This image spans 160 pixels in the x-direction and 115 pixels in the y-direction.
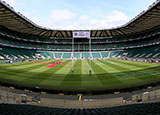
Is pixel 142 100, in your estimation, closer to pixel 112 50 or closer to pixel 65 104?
pixel 65 104

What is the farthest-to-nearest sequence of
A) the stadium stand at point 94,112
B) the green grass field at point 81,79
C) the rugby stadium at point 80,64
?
1. the green grass field at point 81,79
2. the rugby stadium at point 80,64
3. the stadium stand at point 94,112

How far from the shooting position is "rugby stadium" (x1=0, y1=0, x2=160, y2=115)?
11.4 m

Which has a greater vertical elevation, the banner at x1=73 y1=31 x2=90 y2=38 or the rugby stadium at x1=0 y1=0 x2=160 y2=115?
the banner at x1=73 y1=31 x2=90 y2=38

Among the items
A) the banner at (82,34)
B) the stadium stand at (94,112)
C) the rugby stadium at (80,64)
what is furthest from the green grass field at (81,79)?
the banner at (82,34)

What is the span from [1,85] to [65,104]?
11.9 m

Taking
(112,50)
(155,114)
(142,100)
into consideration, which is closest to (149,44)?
(112,50)

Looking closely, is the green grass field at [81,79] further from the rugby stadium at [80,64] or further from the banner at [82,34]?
the banner at [82,34]

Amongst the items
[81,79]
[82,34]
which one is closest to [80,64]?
[81,79]

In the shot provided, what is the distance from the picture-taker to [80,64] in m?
38.5

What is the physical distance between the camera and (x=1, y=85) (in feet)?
49.6

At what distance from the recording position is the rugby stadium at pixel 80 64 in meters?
11.4

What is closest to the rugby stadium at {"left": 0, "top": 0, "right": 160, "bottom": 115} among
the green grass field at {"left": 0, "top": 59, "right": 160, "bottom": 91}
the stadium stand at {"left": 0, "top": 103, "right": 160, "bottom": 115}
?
the green grass field at {"left": 0, "top": 59, "right": 160, "bottom": 91}

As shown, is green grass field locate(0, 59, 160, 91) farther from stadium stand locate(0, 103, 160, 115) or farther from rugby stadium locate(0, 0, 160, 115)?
stadium stand locate(0, 103, 160, 115)

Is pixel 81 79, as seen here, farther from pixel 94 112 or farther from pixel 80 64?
pixel 80 64
